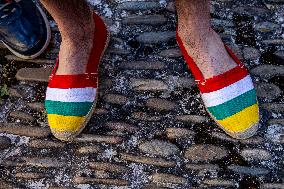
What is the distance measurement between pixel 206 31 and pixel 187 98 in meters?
0.47

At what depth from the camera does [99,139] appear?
8.39 ft

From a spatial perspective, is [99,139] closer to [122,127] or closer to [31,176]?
[122,127]

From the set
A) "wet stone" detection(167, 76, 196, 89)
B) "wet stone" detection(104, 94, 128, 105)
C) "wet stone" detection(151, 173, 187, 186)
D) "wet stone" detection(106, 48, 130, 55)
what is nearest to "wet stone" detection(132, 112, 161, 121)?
"wet stone" detection(104, 94, 128, 105)

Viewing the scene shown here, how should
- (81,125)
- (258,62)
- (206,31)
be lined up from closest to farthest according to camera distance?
1. (206,31)
2. (81,125)
3. (258,62)

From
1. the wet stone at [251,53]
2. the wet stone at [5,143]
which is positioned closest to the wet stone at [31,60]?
the wet stone at [5,143]

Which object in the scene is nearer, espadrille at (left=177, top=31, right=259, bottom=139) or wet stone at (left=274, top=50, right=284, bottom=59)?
espadrille at (left=177, top=31, right=259, bottom=139)

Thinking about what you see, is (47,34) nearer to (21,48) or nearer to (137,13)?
(21,48)

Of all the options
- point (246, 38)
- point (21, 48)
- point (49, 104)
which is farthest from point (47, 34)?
point (246, 38)

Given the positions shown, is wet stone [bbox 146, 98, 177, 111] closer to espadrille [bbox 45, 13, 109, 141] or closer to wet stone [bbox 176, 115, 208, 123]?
wet stone [bbox 176, 115, 208, 123]

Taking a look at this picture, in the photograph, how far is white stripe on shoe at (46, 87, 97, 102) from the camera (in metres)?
2.48

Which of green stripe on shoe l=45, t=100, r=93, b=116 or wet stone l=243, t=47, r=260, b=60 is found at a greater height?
wet stone l=243, t=47, r=260, b=60

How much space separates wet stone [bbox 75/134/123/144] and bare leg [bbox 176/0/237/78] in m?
0.64

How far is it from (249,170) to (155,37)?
3.51 feet

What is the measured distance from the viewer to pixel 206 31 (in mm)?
2379
